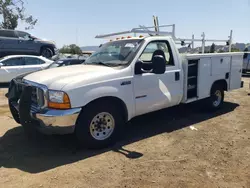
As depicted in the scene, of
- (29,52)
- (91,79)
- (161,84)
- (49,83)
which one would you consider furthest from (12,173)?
(29,52)

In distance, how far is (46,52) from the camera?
15.2 meters

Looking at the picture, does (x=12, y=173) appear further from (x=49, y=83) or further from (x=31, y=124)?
(x=49, y=83)

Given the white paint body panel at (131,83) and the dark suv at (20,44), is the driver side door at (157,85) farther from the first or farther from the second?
the dark suv at (20,44)

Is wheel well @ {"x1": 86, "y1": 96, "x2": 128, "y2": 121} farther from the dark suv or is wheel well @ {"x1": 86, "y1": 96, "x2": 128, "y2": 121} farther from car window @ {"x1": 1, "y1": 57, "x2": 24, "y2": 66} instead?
the dark suv

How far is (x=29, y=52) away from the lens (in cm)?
1445

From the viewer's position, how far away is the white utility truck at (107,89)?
3994 millimetres

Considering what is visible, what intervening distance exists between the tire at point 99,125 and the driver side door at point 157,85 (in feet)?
1.71

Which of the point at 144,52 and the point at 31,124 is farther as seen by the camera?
the point at 144,52

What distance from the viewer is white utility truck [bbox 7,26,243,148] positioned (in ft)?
13.1

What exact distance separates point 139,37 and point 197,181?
9.98 ft

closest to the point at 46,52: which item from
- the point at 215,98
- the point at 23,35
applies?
the point at 23,35

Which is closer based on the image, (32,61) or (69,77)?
(69,77)

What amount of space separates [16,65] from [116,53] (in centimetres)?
811

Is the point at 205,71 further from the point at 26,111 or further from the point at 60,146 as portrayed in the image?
the point at 26,111
